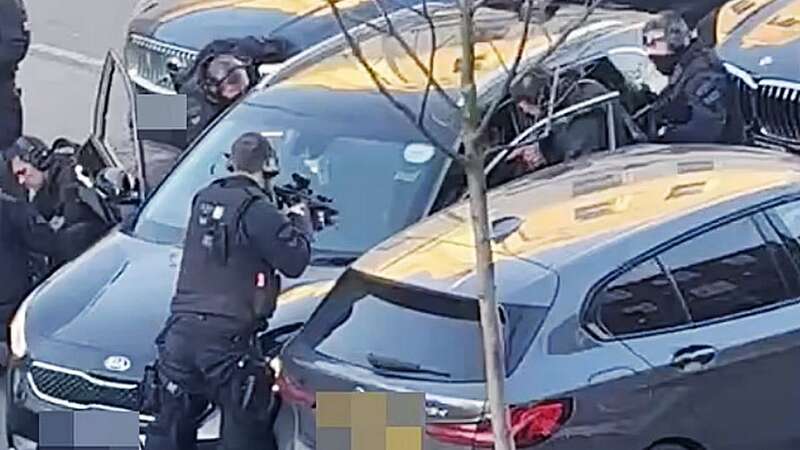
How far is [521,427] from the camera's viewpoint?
21.7 ft

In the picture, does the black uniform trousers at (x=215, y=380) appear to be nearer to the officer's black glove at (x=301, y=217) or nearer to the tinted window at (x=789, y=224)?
the officer's black glove at (x=301, y=217)

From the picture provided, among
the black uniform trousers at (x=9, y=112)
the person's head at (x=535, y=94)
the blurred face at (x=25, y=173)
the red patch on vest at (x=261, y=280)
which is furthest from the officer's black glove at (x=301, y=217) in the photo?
the black uniform trousers at (x=9, y=112)

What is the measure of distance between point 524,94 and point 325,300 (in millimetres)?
1824

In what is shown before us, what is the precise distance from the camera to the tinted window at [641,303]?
700 centimetres

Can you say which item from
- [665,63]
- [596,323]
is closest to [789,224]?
[596,323]

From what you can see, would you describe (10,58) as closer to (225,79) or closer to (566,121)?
(225,79)

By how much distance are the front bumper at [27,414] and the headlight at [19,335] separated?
5 centimetres

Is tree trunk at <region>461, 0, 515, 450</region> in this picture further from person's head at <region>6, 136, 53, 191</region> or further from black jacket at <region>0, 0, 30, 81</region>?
black jacket at <region>0, 0, 30, 81</region>

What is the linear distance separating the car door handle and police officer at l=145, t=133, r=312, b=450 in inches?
61.0

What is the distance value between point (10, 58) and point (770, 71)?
14.7 ft

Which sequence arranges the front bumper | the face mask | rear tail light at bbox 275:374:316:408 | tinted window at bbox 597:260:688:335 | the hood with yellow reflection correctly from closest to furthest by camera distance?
rear tail light at bbox 275:374:316:408 → tinted window at bbox 597:260:688:335 → the front bumper → the face mask → the hood with yellow reflection

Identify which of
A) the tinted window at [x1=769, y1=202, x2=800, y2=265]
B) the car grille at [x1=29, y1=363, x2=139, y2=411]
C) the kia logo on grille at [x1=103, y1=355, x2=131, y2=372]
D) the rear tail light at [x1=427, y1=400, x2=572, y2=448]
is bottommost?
the car grille at [x1=29, y1=363, x2=139, y2=411]

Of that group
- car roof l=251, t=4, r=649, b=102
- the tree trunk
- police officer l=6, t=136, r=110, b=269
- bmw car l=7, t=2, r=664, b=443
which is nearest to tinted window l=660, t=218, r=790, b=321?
bmw car l=7, t=2, r=664, b=443

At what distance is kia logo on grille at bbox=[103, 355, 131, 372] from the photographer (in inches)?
321
